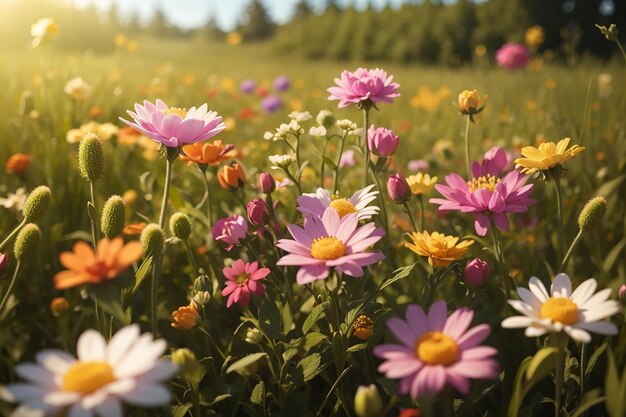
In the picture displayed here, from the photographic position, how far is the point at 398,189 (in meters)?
0.90

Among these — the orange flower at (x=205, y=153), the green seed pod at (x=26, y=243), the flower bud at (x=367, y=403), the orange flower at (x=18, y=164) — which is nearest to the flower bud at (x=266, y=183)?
the orange flower at (x=205, y=153)

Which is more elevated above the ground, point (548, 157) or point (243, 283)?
point (548, 157)

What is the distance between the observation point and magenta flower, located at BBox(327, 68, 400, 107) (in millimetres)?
953

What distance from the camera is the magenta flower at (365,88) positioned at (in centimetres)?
95

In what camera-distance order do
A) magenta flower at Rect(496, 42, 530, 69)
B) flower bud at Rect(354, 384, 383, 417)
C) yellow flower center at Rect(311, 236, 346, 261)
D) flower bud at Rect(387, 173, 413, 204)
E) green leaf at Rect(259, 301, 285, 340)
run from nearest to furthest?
flower bud at Rect(354, 384, 383, 417) → yellow flower center at Rect(311, 236, 346, 261) → green leaf at Rect(259, 301, 285, 340) → flower bud at Rect(387, 173, 413, 204) → magenta flower at Rect(496, 42, 530, 69)

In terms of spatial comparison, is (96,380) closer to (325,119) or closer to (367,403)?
(367,403)

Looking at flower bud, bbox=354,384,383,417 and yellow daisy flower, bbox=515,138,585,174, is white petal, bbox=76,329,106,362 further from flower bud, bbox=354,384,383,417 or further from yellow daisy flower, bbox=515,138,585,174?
yellow daisy flower, bbox=515,138,585,174

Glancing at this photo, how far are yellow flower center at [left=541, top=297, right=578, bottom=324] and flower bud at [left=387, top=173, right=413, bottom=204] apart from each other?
1.07 ft

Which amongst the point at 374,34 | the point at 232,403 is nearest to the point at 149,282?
the point at 232,403

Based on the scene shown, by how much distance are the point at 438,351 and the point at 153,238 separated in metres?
0.40

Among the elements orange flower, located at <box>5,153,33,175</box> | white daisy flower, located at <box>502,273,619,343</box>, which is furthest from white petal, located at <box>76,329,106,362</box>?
orange flower, located at <box>5,153,33,175</box>

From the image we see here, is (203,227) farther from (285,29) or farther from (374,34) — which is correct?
(285,29)

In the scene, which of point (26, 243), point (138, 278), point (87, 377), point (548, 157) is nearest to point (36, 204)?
point (26, 243)

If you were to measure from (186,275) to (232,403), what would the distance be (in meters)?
0.41
